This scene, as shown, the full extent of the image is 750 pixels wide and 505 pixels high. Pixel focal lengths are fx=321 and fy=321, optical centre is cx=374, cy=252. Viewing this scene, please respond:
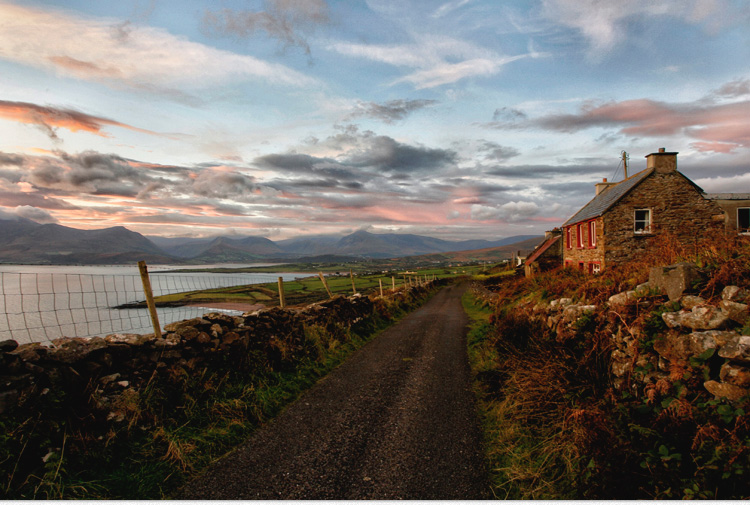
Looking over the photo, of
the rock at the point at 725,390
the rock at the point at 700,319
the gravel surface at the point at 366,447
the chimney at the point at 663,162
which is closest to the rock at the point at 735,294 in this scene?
the rock at the point at 700,319

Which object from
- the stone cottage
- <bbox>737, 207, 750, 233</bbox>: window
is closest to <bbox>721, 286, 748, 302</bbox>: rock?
the stone cottage

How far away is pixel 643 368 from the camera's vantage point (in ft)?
14.9

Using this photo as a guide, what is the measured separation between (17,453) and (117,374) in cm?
138

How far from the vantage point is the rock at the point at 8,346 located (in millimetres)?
4258

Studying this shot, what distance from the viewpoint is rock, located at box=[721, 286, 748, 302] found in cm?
396

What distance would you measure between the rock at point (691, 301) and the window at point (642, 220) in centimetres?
2340

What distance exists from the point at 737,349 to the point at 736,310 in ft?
2.07

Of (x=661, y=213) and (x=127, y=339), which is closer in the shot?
(x=127, y=339)

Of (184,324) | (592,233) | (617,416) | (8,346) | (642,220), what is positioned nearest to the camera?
(8,346)

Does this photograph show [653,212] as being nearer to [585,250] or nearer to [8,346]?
[585,250]

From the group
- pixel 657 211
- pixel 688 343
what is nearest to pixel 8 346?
pixel 688 343

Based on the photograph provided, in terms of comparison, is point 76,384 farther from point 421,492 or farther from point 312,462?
point 421,492

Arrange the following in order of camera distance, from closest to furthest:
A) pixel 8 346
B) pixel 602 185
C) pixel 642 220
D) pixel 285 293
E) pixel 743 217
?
pixel 8 346 < pixel 642 220 < pixel 743 217 < pixel 602 185 < pixel 285 293

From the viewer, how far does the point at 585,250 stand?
26.5 meters
